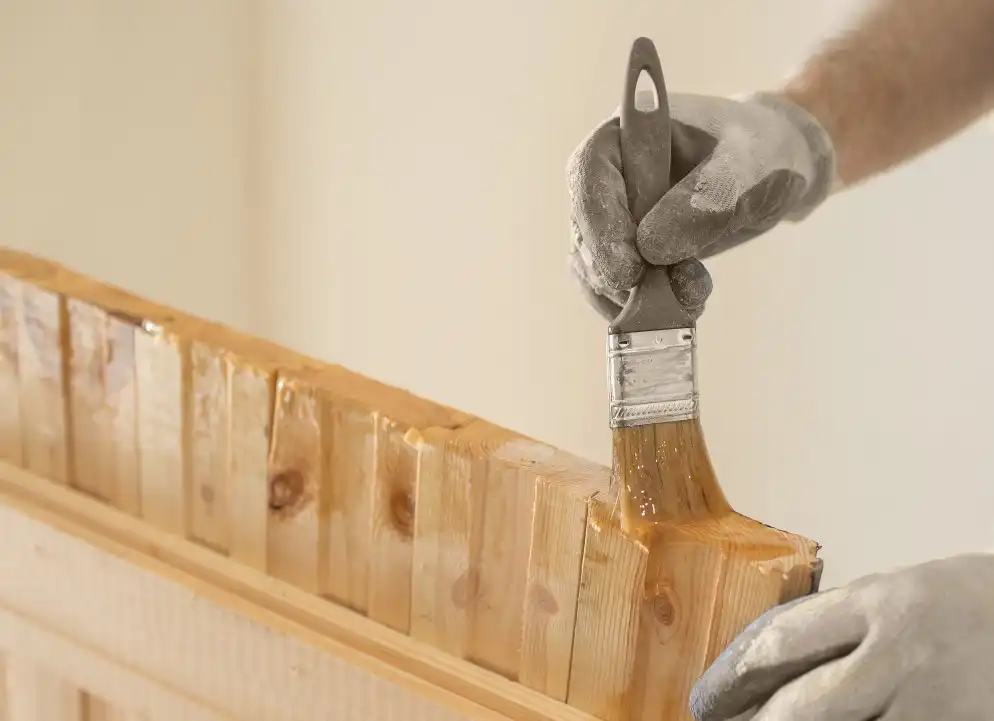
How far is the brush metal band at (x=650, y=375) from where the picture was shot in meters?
0.50

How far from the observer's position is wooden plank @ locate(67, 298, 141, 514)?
65 cm

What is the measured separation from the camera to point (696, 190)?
1.80 ft

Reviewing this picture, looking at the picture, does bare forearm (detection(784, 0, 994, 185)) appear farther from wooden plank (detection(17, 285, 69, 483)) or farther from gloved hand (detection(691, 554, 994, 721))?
wooden plank (detection(17, 285, 69, 483))

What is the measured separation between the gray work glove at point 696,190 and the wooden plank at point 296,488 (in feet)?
0.72

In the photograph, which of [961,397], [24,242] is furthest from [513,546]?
[24,242]

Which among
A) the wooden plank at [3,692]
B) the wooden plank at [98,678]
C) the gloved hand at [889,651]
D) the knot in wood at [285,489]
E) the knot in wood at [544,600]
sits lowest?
the wooden plank at [3,692]

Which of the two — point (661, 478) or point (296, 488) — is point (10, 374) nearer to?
point (296, 488)

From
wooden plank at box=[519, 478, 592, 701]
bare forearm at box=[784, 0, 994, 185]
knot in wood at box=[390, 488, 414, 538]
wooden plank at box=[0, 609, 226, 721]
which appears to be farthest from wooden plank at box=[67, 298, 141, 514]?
bare forearm at box=[784, 0, 994, 185]

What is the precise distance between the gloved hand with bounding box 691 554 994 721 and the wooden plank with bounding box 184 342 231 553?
395 millimetres

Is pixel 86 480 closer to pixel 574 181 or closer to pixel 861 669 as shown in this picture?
pixel 574 181

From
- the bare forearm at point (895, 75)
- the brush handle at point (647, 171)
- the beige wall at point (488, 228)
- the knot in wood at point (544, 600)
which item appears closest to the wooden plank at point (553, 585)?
the knot in wood at point (544, 600)

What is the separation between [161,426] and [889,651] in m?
0.51

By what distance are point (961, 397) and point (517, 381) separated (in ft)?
2.00

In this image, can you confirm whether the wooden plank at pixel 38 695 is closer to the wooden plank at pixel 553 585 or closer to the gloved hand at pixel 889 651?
the wooden plank at pixel 553 585
